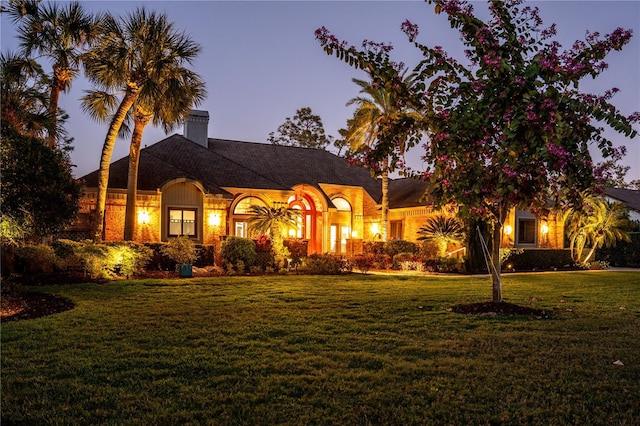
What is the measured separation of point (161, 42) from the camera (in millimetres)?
18297

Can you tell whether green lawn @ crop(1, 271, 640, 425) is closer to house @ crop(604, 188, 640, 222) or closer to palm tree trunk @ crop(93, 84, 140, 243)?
palm tree trunk @ crop(93, 84, 140, 243)

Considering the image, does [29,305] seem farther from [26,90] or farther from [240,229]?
[240,229]

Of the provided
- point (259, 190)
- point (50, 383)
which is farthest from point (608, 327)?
point (259, 190)

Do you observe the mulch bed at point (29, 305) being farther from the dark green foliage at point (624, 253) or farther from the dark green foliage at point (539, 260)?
the dark green foliage at point (624, 253)

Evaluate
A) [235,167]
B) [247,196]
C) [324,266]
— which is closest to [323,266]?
[324,266]

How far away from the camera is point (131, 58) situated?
59.2 ft

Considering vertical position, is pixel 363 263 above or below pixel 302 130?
below

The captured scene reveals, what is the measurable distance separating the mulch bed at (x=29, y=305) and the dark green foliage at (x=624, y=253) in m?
25.9

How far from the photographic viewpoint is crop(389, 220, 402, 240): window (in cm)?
2956

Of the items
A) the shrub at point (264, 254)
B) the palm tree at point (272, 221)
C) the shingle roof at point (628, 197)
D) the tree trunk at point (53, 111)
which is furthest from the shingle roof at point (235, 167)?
the shingle roof at point (628, 197)

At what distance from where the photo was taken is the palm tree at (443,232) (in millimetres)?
22438

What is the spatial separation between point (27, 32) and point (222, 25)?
6.78 m

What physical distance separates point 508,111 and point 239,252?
1295cm

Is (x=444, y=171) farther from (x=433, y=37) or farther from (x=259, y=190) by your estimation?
(x=259, y=190)
